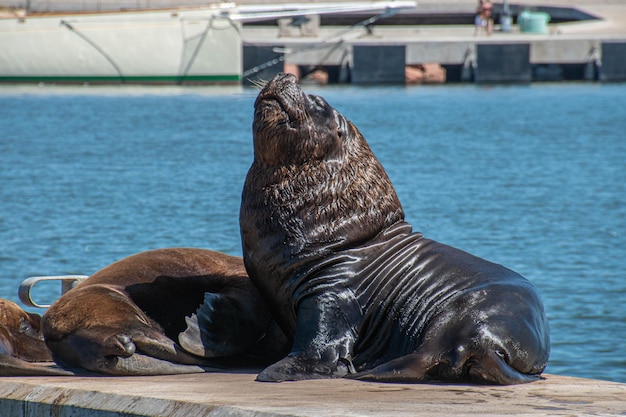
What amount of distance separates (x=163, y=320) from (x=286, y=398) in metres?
1.50

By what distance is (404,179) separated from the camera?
22.5m

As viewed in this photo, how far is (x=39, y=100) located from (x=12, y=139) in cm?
1066

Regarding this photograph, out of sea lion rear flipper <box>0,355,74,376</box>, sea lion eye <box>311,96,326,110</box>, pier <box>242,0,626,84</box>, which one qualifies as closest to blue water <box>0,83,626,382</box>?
sea lion eye <box>311,96,326,110</box>

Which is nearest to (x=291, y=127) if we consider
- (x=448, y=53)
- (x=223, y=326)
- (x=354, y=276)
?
(x=354, y=276)

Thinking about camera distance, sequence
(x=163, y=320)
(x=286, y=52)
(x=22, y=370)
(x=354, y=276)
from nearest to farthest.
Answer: (x=22, y=370)
(x=354, y=276)
(x=163, y=320)
(x=286, y=52)

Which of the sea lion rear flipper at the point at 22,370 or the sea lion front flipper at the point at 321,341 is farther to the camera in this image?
the sea lion rear flipper at the point at 22,370

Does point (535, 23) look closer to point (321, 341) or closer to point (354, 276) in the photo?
point (354, 276)

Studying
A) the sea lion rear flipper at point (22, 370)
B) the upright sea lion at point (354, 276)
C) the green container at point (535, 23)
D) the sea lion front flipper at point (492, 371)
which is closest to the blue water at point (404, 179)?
the upright sea lion at point (354, 276)

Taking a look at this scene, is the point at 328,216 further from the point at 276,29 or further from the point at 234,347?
the point at 276,29

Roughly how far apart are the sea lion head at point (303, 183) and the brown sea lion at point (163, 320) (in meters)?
0.42

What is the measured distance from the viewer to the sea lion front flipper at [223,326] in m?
5.28

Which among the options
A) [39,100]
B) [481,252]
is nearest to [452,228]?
[481,252]

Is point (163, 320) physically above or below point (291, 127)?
below

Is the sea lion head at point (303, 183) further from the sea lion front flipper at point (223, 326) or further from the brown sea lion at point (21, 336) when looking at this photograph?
the brown sea lion at point (21, 336)
